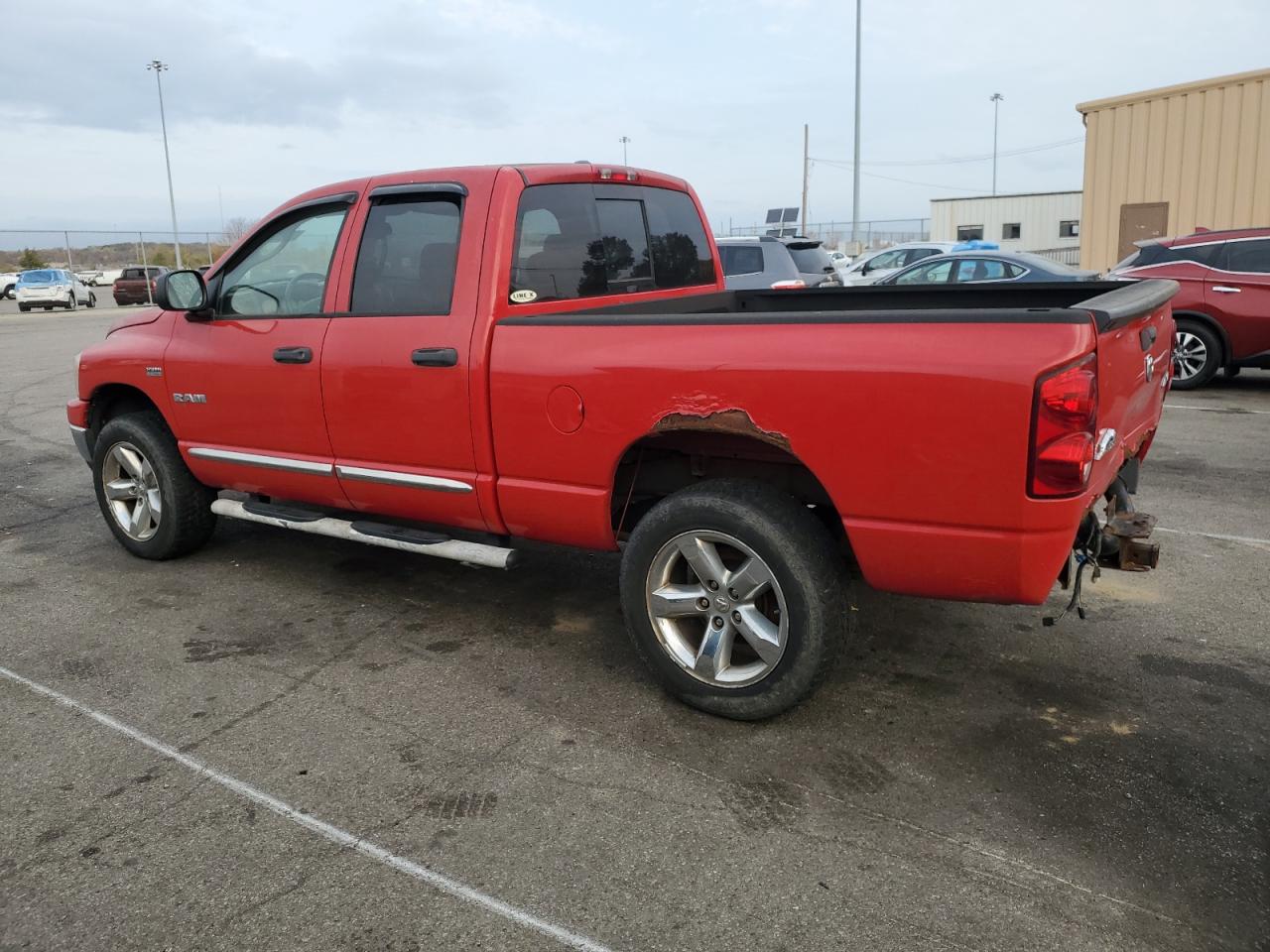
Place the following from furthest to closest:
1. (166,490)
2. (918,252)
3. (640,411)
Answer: (918,252), (166,490), (640,411)

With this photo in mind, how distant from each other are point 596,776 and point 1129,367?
2150mm

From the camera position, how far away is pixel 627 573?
361cm

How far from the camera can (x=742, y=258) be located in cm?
1269

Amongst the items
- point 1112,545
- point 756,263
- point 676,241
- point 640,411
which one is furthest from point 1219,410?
point 640,411

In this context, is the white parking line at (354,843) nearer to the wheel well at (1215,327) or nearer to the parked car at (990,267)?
the wheel well at (1215,327)

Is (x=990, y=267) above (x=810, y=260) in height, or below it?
below

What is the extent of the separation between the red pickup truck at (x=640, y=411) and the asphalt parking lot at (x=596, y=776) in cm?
42

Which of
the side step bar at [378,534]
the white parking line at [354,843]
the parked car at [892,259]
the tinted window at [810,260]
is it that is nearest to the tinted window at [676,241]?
the side step bar at [378,534]

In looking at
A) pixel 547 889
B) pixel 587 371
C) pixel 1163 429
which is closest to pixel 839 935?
pixel 547 889

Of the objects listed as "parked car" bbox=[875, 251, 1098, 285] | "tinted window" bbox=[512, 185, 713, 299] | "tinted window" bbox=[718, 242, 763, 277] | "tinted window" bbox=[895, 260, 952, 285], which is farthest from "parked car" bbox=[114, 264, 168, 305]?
"tinted window" bbox=[512, 185, 713, 299]

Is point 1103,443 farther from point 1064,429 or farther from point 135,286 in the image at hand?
point 135,286

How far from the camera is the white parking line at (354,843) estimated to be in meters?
2.48

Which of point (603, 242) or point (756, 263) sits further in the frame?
point (756, 263)

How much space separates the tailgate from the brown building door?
49.6 ft
